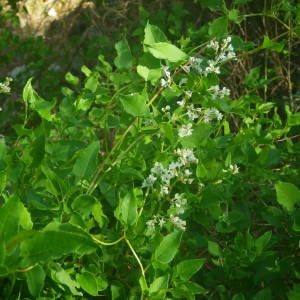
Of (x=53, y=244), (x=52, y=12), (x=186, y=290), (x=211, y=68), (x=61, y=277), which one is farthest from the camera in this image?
(x=52, y=12)

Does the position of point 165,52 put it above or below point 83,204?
above

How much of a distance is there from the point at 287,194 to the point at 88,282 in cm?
47

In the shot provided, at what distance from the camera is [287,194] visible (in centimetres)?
111

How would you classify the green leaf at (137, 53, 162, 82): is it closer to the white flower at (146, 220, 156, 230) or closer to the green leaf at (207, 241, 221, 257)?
the white flower at (146, 220, 156, 230)

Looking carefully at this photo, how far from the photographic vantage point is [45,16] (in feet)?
17.3

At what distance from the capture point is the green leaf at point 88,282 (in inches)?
37.0

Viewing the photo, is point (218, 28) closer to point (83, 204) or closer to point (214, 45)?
point (214, 45)

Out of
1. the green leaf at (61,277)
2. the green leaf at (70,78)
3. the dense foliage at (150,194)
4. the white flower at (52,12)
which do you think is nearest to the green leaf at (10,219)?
the dense foliage at (150,194)

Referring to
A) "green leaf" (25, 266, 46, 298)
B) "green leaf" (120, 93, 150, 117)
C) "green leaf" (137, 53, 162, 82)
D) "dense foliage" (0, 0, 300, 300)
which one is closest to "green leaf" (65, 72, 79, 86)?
"dense foliage" (0, 0, 300, 300)

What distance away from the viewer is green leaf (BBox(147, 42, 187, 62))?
0.98 m

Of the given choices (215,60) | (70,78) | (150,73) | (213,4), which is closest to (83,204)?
(150,73)

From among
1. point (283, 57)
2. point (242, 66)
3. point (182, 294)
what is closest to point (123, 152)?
point (182, 294)

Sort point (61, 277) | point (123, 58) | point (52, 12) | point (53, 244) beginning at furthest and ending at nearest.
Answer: point (52, 12), point (123, 58), point (61, 277), point (53, 244)

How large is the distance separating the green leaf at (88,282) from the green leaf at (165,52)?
1.44ft
